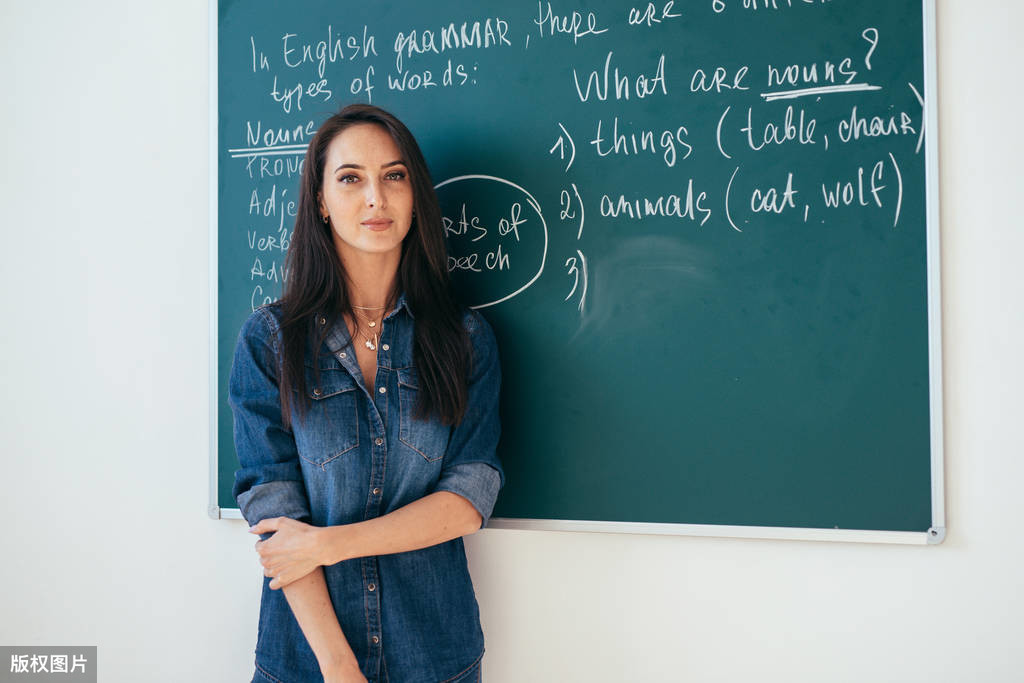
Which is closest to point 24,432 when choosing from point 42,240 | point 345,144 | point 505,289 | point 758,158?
point 42,240

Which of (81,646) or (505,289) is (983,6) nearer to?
(505,289)

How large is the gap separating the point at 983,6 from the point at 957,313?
0.64m

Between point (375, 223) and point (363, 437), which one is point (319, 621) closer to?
point (363, 437)

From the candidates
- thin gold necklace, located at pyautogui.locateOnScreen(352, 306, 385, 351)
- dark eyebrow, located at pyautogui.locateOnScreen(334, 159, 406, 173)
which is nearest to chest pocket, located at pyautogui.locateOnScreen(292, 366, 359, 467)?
thin gold necklace, located at pyautogui.locateOnScreen(352, 306, 385, 351)

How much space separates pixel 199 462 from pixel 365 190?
3.08ft

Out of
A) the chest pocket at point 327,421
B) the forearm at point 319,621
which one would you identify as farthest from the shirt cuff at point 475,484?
the forearm at point 319,621

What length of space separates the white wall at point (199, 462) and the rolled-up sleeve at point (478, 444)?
25 centimetres

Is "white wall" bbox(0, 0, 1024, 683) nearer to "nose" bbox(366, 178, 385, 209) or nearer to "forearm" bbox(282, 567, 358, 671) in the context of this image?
"forearm" bbox(282, 567, 358, 671)

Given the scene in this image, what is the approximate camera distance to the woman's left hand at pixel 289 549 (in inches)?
52.6

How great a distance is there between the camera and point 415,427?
4.70 feet

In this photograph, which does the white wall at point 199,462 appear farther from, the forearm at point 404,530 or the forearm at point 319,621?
the forearm at point 319,621

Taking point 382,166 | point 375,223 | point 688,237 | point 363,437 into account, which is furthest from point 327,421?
point 688,237

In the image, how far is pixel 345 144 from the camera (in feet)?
4.90

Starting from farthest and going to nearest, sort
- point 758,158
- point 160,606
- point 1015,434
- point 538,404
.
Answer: point 160,606 < point 538,404 < point 758,158 < point 1015,434
